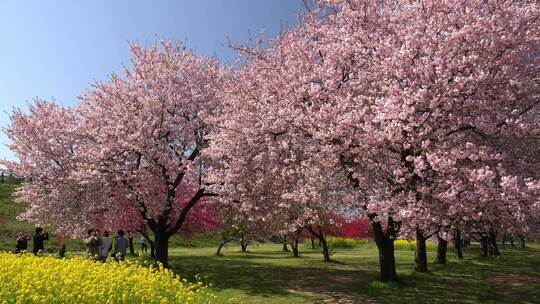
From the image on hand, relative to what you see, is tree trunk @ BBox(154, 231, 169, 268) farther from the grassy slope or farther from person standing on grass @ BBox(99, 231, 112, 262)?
the grassy slope

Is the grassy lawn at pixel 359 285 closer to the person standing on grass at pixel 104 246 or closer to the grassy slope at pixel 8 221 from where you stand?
the person standing on grass at pixel 104 246

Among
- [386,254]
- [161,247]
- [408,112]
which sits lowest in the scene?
[386,254]

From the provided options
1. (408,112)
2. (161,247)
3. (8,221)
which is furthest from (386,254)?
(8,221)

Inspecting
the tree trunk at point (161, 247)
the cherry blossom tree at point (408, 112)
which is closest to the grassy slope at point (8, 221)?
the tree trunk at point (161, 247)

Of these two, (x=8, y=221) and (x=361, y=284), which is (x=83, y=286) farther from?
(x=8, y=221)

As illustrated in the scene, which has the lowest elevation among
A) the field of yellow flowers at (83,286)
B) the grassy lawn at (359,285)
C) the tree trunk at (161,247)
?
the grassy lawn at (359,285)

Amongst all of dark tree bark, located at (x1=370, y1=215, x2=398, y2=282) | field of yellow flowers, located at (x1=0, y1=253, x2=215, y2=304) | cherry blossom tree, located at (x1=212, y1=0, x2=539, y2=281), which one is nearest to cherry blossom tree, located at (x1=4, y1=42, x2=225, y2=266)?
cherry blossom tree, located at (x1=212, y1=0, x2=539, y2=281)

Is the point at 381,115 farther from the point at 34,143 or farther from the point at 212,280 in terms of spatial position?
the point at 34,143

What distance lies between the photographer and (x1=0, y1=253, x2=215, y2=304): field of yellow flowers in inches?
388

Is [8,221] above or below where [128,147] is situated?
below

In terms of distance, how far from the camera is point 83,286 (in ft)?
34.6

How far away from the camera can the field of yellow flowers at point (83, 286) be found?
986 cm

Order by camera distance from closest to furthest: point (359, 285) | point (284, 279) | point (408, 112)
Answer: point (408, 112), point (359, 285), point (284, 279)

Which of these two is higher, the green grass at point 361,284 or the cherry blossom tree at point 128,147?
the cherry blossom tree at point 128,147
